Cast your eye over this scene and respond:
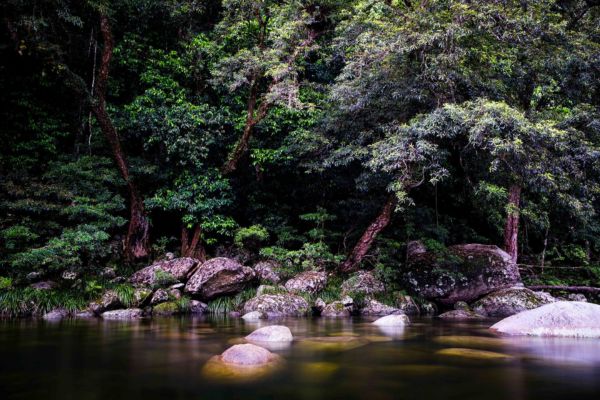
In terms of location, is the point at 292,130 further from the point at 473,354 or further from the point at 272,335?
the point at 473,354

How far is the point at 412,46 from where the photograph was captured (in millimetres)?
9477

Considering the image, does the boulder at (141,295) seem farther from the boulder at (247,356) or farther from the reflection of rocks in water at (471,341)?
the reflection of rocks in water at (471,341)

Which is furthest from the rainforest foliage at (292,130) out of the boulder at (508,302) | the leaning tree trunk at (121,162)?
the boulder at (508,302)

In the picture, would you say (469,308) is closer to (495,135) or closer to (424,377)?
(495,135)

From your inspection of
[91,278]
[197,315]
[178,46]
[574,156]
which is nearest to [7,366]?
[197,315]

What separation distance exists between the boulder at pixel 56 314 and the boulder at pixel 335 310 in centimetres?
615

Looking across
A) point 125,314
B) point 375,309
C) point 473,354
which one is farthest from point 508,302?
point 125,314

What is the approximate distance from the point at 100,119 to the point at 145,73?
218cm

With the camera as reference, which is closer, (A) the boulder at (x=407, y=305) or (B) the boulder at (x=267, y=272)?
(A) the boulder at (x=407, y=305)

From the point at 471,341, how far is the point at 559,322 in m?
1.57

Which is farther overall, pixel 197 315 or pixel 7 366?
pixel 197 315

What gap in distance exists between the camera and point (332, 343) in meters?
6.04

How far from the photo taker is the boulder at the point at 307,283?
11.3 m

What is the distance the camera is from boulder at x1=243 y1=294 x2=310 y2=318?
10.2 metres
